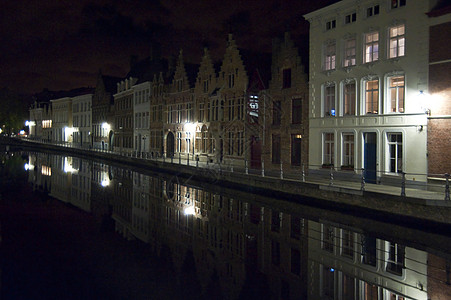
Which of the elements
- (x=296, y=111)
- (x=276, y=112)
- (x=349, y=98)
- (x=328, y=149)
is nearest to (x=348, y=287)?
(x=349, y=98)

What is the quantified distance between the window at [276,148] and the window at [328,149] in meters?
4.84

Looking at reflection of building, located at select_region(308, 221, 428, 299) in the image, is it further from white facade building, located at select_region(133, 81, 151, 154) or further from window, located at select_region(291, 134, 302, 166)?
white facade building, located at select_region(133, 81, 151, 154)

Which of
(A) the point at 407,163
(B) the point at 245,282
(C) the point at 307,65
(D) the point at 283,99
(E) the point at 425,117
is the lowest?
(B) the point at 245,282

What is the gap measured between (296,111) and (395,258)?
691 inches

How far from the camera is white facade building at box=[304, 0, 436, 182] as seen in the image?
Result: 1978 cm

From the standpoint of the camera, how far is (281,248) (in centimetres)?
1255

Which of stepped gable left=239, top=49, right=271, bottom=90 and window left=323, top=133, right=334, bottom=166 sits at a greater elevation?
stepped gable left=239, top=49, right=271, bottom=90

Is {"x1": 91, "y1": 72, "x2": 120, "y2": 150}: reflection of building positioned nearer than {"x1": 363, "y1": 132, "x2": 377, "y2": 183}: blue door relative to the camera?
No

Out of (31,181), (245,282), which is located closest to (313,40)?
(245,282)

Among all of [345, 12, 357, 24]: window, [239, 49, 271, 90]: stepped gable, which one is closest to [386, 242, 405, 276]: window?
[345, 12, 357, 24]: window

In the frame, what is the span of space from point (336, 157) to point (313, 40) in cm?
777

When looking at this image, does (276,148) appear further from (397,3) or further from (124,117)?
(124,117)

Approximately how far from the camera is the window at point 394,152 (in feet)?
68.0

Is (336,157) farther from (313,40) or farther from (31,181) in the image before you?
(31,181)
